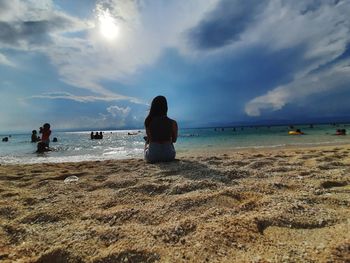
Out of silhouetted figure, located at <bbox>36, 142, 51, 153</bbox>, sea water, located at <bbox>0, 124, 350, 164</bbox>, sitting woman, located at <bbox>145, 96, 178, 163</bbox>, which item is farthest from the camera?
silhouetted figure, located at <bbox>36, 142, 51, 153</bbox>

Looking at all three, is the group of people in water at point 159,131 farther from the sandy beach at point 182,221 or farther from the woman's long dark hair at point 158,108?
the sandy beach at point 182,221

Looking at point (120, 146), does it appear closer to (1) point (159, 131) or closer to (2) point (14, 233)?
(1) point (159, 131)

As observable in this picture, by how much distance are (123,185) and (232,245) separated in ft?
8.13

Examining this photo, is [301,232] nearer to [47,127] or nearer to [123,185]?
[123,185]

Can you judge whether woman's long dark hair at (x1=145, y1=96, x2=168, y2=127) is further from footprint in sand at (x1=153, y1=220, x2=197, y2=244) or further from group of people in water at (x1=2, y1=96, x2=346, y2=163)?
footprint in sand at (x1=153, y1=220, x2=197, y2=244)

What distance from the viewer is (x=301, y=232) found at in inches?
84.8

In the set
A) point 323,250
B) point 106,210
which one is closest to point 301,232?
point 323,250

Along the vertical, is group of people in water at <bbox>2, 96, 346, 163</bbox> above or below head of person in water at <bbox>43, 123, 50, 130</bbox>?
below

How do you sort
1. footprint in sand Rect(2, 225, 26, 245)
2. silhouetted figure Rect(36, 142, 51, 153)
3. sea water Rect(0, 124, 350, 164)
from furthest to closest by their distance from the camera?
silhouetted figure Rect(36, 142, 51, 153) < sea water Rect(0, 124, 350, 164) < footprint in sand Rect(2, 225, 26, 245)

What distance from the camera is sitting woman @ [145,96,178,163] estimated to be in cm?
654

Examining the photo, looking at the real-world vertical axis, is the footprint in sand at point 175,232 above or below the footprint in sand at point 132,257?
above

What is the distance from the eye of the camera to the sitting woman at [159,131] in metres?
6.54

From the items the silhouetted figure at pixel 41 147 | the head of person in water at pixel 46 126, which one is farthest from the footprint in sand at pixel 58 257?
the silhouetted figure at pixel 41 147

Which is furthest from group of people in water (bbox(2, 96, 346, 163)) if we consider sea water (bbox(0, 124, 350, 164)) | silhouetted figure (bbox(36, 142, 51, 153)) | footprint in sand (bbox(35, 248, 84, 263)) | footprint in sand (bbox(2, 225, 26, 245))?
silhouetted figure (bbox(36, 142, 51, 153))
